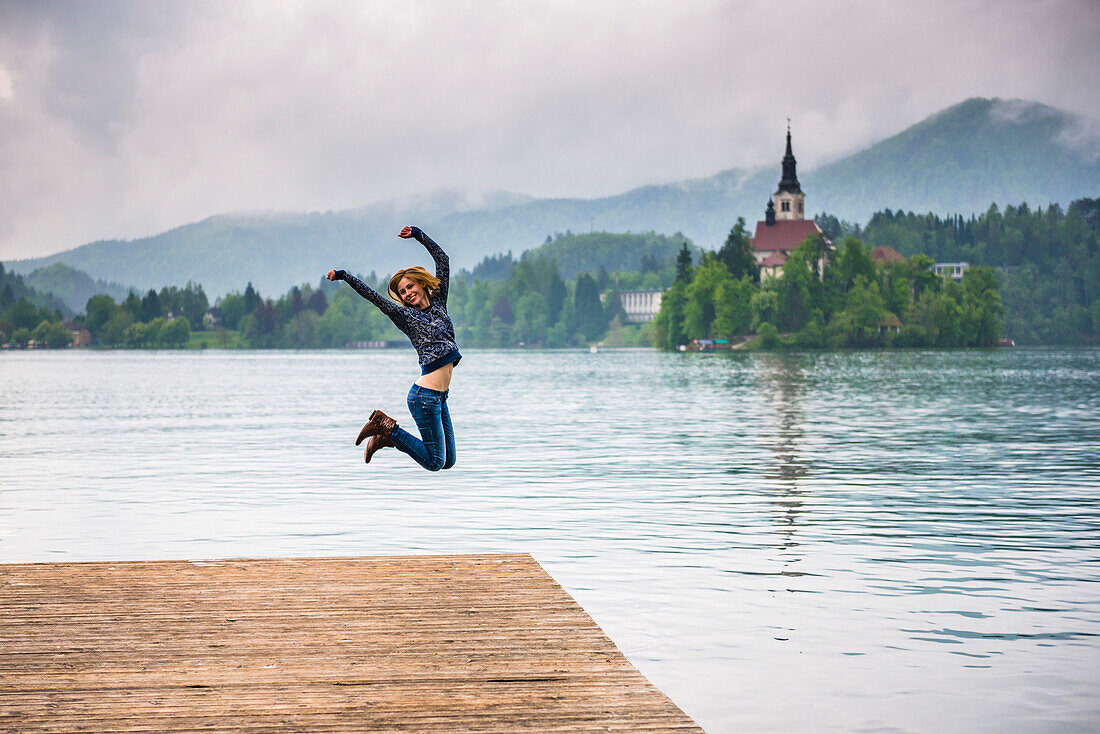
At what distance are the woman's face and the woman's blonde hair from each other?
36 millimetres

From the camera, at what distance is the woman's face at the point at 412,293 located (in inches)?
445

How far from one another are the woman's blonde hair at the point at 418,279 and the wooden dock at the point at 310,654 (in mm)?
2669

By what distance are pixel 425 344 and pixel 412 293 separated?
0.50m

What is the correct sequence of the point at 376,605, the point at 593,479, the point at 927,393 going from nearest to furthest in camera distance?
the point at 376,605 → the point at 593,479 → the point at 927,393

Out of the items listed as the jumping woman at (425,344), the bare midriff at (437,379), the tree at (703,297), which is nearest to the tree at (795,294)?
the tree at (703,297)

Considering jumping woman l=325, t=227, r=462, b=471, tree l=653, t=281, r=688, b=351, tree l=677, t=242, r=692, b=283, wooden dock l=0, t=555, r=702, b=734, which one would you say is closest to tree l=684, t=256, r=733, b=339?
tree l=653, t=281, r=688, b=351

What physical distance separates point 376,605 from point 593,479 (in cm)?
1641

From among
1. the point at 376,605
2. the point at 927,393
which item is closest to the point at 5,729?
the point at 376,605

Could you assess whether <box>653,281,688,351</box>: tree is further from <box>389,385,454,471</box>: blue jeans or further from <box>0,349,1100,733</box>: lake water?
<box>389,385,454,471</box>: blue jeans

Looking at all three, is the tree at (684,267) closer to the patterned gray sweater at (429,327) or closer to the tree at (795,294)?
the tree at (795,294)

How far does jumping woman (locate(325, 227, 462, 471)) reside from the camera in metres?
11.3

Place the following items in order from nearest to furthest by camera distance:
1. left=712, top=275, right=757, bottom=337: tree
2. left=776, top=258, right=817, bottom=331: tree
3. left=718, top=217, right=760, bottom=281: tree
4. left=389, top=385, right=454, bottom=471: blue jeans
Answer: left=389, top=385, right=454, bottom=471: blue jeans → left=776, top=258, right=817, bottom=331: tree → left=712, top=275, right=757, bottom=337: tree → left=718, top=217, right=760, bottom=281: tree

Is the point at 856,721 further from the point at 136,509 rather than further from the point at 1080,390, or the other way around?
the point at 1080,390

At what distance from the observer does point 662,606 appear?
41.9 ft
